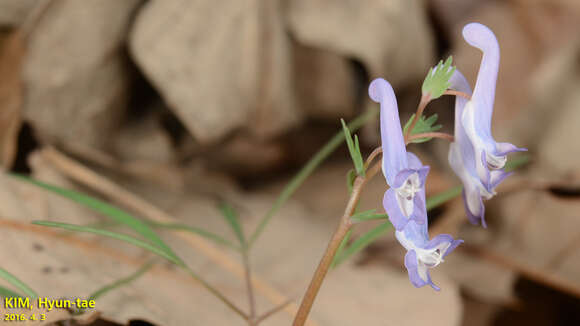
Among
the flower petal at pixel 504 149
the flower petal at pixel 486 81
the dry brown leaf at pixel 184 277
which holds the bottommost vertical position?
the dry brown leaf at pixel 184 277

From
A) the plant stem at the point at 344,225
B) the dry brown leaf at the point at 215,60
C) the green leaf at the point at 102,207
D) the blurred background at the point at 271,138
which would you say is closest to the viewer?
the plant stem at the point at 344,225

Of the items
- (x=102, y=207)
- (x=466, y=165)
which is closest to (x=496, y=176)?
(x=466, y=165)

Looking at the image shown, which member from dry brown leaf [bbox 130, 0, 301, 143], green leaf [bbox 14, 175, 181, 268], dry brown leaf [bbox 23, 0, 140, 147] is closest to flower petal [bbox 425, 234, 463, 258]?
green leaf [bbox 14, 175, 181, 268]

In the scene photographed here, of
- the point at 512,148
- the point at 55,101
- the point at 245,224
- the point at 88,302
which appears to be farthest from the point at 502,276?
the point at 55,101

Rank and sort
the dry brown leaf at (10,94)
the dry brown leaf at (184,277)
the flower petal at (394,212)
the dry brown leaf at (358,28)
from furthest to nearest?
1. the dry brown leaf at (358,28)
2. the dry brown leaf at (10,94)
3. the dry brown leaf at (184,277)
4. the flower petal at (394,212)

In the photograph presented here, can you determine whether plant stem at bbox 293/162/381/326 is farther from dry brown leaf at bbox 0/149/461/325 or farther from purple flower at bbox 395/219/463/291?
dry brown leaf at bbox 0/149/461/325

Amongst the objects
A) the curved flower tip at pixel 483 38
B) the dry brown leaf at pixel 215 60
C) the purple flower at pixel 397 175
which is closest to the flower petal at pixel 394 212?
the purple flower at pixel 397 175

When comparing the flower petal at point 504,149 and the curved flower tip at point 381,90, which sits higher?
the curved flower tip at point 381,90

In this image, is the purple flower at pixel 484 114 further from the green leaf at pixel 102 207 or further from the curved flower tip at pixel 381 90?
the green leaf at pixel 102 207

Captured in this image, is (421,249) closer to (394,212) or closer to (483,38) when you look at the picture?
(394,212)
